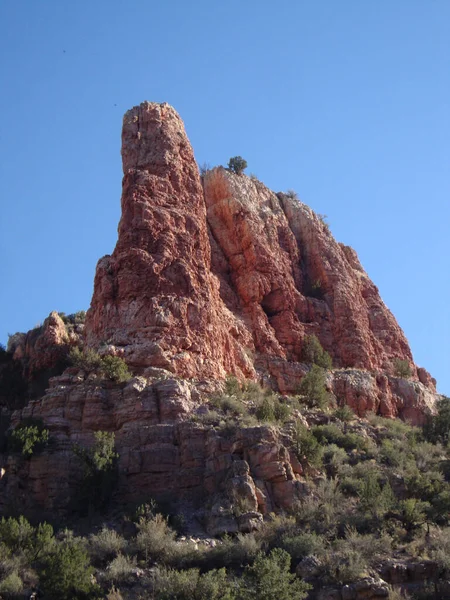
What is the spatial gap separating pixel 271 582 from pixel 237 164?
33.7 meters

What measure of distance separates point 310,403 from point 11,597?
19.2 metres

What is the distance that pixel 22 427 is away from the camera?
34750 millimetres

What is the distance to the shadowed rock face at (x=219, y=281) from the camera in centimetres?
3984

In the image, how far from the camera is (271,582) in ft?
85.5

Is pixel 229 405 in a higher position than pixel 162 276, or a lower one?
lower

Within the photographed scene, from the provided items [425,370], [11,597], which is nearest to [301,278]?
[425,370]

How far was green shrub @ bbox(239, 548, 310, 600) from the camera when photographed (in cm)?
2580

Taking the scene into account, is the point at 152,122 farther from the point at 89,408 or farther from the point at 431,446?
the point at 431,446

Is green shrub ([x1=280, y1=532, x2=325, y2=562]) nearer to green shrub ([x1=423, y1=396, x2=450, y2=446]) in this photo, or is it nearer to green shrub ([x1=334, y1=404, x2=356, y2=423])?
green shrub ([x1=334, y1=404, x2=356, y2=423])

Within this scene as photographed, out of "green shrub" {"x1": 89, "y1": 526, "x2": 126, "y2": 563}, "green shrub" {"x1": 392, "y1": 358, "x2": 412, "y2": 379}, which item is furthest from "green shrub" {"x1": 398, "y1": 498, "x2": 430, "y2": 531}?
"green shrub" {"x1": 392, "y1": 358, "x2": 412, "y2": 379}

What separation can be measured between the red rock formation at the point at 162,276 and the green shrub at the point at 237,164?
9.02m

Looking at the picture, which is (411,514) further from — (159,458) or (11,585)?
(11,585)

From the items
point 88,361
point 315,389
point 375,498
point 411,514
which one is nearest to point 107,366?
point 88,361

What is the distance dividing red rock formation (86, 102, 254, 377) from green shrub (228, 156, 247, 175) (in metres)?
9.02
